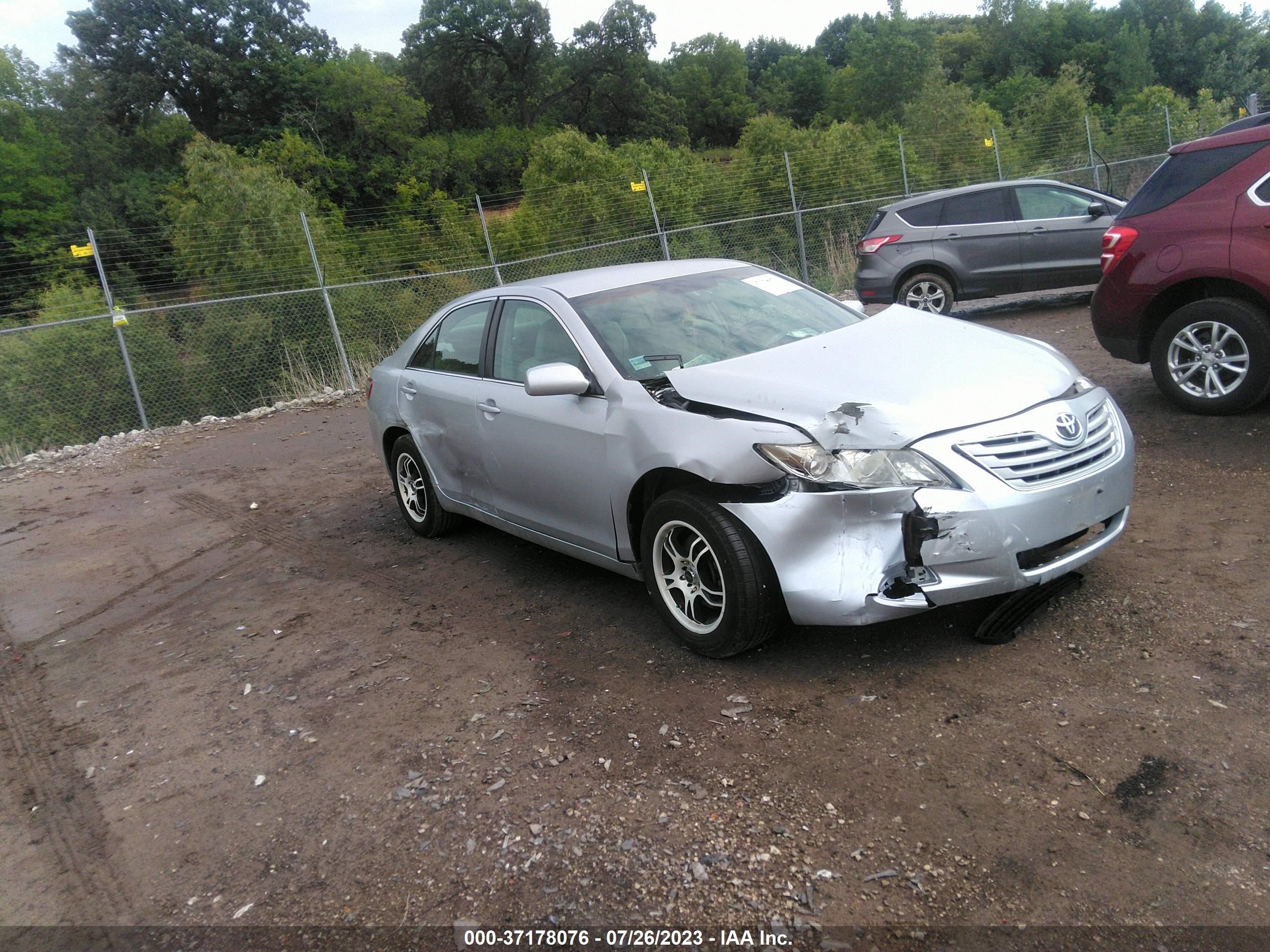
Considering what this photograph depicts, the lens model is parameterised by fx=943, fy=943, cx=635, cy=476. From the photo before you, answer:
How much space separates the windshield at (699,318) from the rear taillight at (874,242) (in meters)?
7.35

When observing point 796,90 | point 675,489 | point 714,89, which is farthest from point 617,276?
point 796,90

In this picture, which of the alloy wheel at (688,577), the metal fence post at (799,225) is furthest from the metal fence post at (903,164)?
the alloy wheel at (688,577)

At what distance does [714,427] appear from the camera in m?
3.82

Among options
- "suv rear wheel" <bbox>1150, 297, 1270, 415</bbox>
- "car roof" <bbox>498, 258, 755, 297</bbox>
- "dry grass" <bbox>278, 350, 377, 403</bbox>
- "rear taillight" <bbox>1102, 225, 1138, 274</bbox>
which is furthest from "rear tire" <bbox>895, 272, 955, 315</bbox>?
"dry grass" <bbox>278, 350, 377, 403</bbox>

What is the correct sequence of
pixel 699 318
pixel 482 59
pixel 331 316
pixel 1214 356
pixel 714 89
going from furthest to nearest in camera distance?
1. pixel 714 89
2. pixel 482 59
3. pixel 331 316
4. pixel 1214 356
5. pixel 699 318

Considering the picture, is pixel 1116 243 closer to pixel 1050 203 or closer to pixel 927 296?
pixel 927 296

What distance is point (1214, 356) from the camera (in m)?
6.11

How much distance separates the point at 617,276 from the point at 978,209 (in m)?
8.33

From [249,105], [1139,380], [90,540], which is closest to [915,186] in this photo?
[1139,380]

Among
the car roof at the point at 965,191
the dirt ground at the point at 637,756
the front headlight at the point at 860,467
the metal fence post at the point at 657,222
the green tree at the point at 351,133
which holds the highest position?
the green tree at the point at 351,133

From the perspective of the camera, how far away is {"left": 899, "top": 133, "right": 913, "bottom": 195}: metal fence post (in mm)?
18266

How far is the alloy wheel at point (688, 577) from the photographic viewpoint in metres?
3.91

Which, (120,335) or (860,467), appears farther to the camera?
(120,335)

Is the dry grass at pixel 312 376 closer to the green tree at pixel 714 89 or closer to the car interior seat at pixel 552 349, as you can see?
the car interior seat at pixel 552 349
